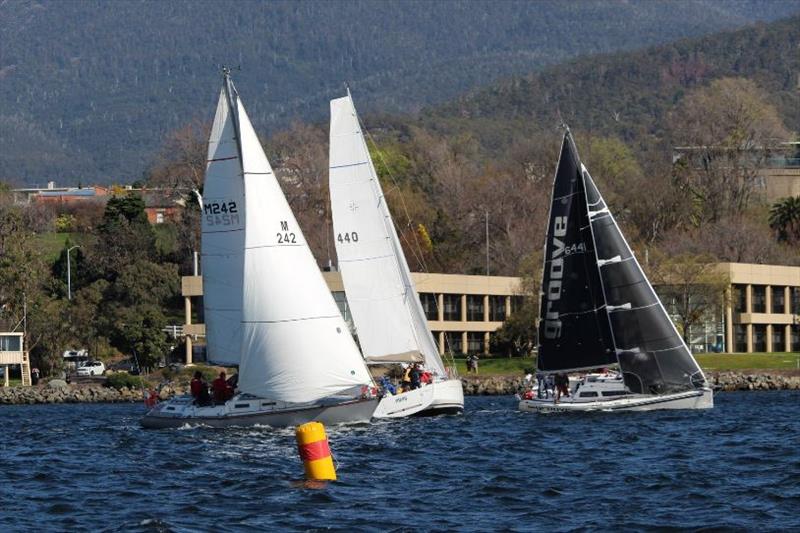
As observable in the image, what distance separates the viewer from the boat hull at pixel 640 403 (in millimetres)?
50469

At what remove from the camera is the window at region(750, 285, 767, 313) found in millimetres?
95312

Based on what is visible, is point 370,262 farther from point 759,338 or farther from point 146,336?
point 759,338

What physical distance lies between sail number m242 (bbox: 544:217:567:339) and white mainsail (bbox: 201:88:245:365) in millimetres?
11332

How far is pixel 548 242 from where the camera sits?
52094 mm

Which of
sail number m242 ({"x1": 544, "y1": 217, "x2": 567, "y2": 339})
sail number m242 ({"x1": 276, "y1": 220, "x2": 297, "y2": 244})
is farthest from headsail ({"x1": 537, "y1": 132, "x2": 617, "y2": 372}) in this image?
sail number m242 ({"x1": 276, "y1": 220, "x2": 297, "y2": 244})

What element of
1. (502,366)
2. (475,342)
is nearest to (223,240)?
(502,366)

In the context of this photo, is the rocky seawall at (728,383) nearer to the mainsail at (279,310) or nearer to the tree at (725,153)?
the mainsail at (279,310)

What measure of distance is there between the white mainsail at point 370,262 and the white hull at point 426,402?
3.56ft

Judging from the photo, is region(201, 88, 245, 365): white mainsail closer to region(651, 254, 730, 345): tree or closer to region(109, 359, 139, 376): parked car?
region(109, 359, 139, 376): parked car

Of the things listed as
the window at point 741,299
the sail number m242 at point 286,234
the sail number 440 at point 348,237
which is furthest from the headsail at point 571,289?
the window at point 741,299

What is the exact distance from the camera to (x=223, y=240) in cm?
4391

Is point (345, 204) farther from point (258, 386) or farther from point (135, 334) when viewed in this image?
point (135, 334)

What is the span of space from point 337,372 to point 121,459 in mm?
6939

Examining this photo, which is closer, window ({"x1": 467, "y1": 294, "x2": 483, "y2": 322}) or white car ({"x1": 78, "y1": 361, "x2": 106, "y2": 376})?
white car ({"x1": 78, "y1": 361, "x2": 106, "y2": 376})
